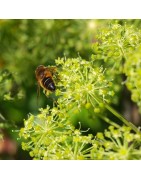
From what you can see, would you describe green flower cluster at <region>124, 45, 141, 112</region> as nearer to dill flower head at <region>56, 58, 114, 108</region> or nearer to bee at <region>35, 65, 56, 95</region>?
dill flower head at <region>56, 58, 114, 108</region>

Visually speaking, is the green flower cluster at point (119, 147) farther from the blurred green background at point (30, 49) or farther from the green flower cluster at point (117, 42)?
the blurred green background at point (30, 49)

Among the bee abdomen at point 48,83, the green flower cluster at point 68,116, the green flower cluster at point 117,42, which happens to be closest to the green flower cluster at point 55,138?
the green flower cluster at point 68,116

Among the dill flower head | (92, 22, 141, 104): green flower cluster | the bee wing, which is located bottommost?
the dill flower head

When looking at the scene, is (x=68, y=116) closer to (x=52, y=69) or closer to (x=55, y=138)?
(x=55, y=138)

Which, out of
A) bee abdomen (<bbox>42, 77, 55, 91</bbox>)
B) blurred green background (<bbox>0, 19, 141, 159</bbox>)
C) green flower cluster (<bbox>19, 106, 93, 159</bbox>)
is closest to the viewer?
green flower cluster (<bbox>19, 106, 93, 159</bbox>)

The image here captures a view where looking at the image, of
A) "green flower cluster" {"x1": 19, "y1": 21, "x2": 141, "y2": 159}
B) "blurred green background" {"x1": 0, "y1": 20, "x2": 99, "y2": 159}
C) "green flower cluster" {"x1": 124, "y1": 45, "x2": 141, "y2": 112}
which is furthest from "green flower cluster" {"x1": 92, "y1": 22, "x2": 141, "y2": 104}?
"blurred green background" {"x1": 0, "y1": 20, "x2": 99, "y2": 159}

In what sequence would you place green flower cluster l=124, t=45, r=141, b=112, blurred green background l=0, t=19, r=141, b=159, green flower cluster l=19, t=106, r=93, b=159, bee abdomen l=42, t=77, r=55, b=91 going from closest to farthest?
green flower cluster l=124, t=45, r=141, b=112 → green flower cluster l=19, t=106, r=93, b=159 → bee abdomen l=42, t=77, r=55, b=91 → blurred green background l=0, t=19, r=141, b=159
